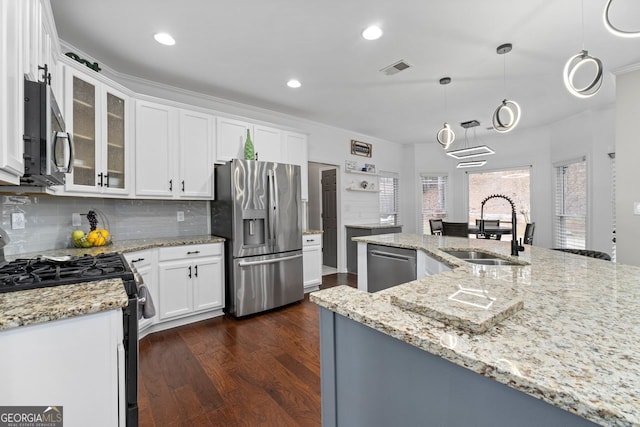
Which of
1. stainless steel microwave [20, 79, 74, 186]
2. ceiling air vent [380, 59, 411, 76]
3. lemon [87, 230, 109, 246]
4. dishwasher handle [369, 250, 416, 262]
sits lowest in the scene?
dishwasher handle [369, 250, 416, 262]

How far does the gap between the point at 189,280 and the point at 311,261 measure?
1.66 m

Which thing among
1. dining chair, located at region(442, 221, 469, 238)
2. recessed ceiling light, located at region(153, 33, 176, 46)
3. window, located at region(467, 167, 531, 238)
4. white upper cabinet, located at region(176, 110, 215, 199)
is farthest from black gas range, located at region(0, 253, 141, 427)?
window, located at region(467, 167, 531, 238)

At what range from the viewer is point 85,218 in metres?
2.70

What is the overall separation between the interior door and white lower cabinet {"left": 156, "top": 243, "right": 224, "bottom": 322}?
2.64m

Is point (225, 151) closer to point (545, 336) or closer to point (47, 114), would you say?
point (47, 114)

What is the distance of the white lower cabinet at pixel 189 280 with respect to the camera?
109 inches

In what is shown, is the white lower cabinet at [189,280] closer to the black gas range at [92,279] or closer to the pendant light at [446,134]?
the black gas range at [92,279]

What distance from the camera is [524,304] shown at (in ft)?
3.08

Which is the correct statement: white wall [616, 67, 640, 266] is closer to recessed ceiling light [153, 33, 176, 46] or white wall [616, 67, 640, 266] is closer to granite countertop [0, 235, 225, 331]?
granite countertop [0, 235, 225, 331]

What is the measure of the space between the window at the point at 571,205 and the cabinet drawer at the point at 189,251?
5424 millimetres

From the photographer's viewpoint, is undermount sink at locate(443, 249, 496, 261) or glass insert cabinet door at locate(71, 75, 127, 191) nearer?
undermount sink at locate(443, 249, 496, 261)

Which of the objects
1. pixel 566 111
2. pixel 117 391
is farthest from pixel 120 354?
pixel 566 111

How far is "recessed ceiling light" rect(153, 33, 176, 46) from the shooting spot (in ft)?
7.73

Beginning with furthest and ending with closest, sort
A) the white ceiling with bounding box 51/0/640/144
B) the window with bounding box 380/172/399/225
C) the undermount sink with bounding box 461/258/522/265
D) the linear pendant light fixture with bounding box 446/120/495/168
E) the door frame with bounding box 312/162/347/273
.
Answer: the window with bounding box 380/172/399/225, the door frame with bounding box 312/162/347/273, the linear pendant light fixture with bounding box 446/120/495/168, the white ceiling with bounding box 51/0/640/144, the undermount sink with bounding box 461/258/522/265
